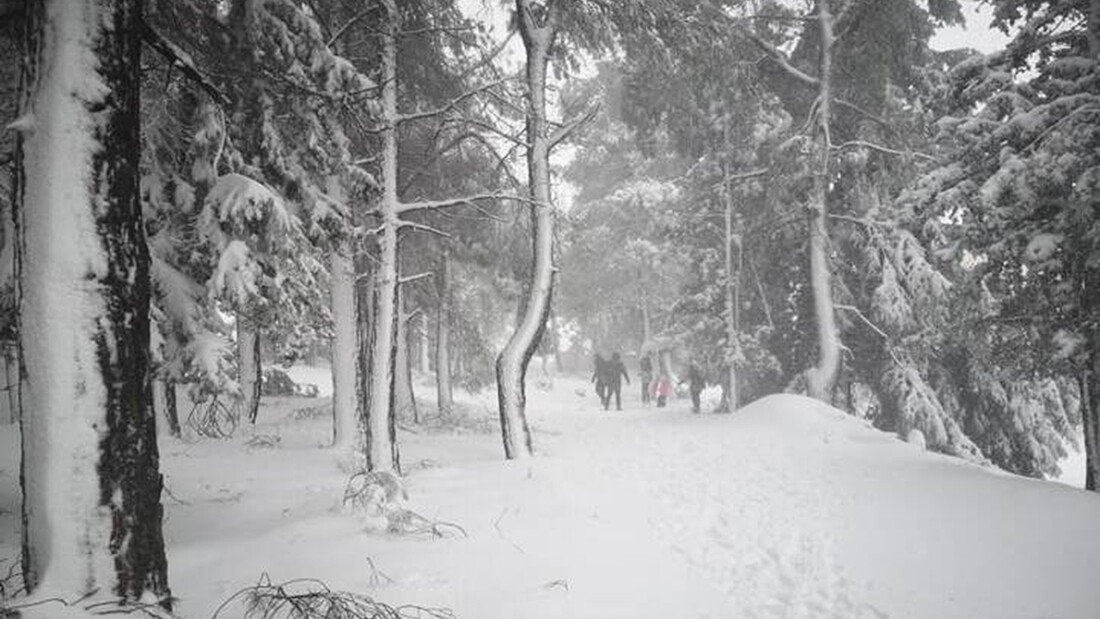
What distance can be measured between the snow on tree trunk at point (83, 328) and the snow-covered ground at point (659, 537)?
3.78 ft

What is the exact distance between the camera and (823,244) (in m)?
→ 13.5

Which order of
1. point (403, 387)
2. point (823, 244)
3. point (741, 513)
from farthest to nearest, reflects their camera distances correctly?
point (403, 387), point (823, 244), point (741, 513)

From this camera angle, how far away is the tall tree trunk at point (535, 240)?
8703 mm

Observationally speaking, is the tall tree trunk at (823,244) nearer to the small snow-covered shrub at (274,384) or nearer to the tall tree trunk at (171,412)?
the tall tree trunk at (171,412)

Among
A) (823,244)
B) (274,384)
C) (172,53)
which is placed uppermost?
(823,244)

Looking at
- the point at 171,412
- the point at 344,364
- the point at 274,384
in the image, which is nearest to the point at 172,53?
the point at 344,364

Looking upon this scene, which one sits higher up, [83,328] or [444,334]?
[444,334]

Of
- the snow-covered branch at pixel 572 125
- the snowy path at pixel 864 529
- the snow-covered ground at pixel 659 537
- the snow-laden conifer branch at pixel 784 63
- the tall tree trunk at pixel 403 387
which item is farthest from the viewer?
the tall tree trunk at pixel 403 387

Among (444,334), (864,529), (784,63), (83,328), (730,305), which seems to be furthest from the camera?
(444,334)

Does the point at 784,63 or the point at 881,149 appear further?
the point at 784,63

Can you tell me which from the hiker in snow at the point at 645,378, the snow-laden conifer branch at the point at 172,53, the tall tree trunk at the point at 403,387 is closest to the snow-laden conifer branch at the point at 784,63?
the tall tree trunk at the point at 403,387

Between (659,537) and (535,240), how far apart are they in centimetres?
496

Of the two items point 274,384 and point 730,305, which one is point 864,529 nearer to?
point 730,305

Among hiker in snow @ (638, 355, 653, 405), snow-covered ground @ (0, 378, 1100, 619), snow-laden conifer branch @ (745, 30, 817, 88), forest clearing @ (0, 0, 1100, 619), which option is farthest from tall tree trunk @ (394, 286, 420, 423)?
hiker in snow @ (638, 355, 653, 405)
